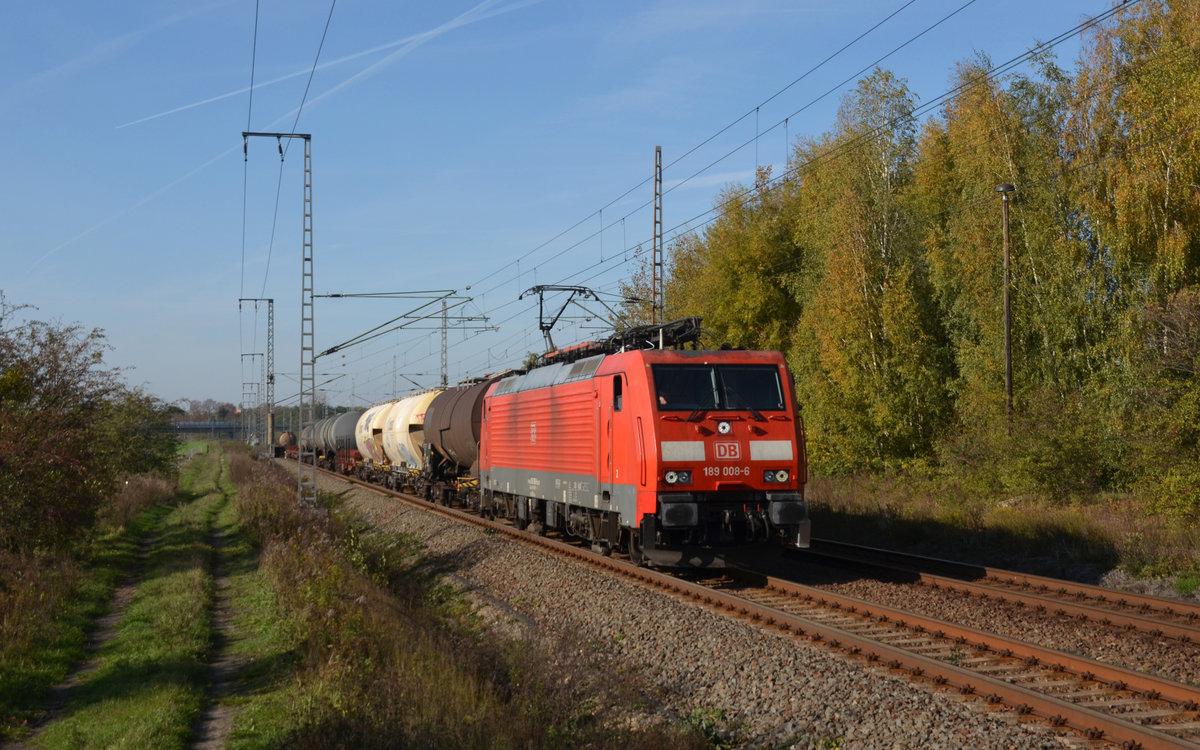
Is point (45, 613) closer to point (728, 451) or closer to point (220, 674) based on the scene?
point (220, 674)

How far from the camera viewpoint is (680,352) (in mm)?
14305

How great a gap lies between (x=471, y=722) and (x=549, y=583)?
7.40 meters

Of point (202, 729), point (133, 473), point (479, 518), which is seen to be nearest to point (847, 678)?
point (202, 729)

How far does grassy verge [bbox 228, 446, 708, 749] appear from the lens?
7184 millimetres

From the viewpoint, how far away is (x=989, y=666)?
8844mm

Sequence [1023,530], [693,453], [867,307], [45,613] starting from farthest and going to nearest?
[867,307] < [1023,530] < [693,453] < [45,613]

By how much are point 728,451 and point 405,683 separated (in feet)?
21.2

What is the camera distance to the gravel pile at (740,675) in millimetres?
7074

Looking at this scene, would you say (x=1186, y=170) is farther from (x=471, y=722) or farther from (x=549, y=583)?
(x=471, y=722)

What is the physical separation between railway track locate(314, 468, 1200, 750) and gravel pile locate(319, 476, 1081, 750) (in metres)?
0.25

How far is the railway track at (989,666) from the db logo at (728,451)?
180 cm

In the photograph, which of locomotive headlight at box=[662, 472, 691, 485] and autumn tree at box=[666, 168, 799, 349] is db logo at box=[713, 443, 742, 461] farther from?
autumn tree at box=[666, 168, 799, 349]

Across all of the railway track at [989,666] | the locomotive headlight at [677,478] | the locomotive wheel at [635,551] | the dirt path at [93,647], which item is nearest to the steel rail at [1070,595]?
the railway track at [989,666]

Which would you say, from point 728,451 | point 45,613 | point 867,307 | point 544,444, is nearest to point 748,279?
point 867,307
